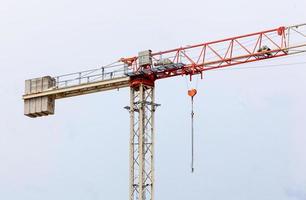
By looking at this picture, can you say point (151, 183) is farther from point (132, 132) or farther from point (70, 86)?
point (70, 86)

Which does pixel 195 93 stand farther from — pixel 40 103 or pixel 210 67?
pixel 40 103

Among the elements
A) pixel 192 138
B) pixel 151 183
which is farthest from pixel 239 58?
pixel 151 183

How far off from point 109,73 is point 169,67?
755 centimetres

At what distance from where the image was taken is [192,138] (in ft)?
320

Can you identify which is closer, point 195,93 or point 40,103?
point 195,93

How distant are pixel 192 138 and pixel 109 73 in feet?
39.1

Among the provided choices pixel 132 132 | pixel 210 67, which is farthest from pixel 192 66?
pixel 132 132

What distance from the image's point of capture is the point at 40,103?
10625 centimetres

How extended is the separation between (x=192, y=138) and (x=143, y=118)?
17.9 feet

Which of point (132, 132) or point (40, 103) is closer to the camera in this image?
point (132, 132)

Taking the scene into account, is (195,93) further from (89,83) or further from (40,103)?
(40,103)

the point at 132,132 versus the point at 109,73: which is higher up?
the point at 109,73

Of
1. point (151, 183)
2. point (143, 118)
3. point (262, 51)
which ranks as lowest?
point (151, 183)

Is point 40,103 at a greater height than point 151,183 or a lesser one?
greater
